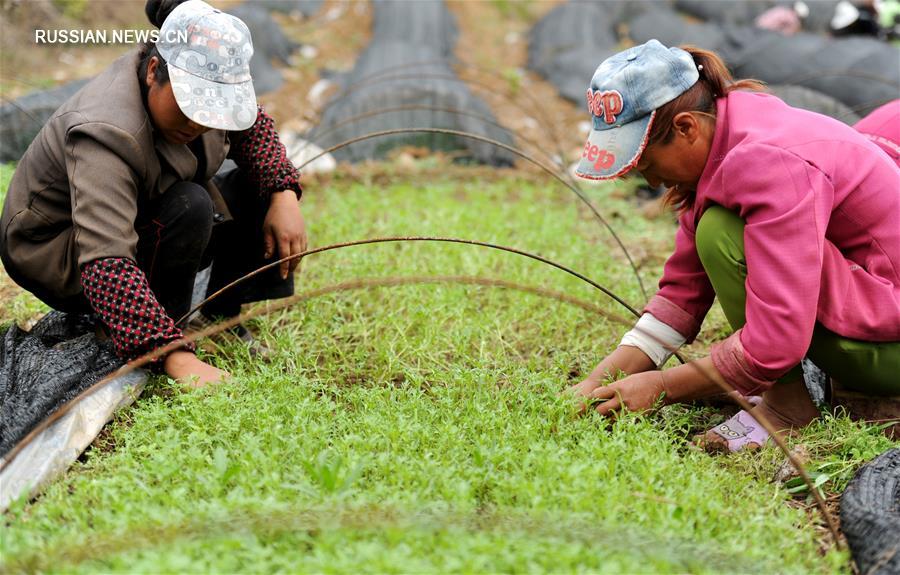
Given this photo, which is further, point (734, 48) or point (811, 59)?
point (734, 48)

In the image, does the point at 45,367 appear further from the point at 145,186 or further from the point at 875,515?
the point at 875,515

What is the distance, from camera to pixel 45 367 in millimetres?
2068

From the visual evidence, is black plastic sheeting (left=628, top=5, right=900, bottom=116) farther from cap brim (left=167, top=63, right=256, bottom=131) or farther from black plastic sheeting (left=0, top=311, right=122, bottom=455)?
black plastic sheeting (left=0, top=311, right=122, bottom=455)

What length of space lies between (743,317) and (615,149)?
1.89 ft

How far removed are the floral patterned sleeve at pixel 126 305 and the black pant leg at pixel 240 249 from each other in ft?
1.94

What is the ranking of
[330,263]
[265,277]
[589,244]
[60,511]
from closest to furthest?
[60,511]
[265,277]
[330,263]
[589,244]

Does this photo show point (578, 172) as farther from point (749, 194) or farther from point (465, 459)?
point (465, 459)

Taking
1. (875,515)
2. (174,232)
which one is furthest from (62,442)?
(875,515)

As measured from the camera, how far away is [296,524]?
1501 mm

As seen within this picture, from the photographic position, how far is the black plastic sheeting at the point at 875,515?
61.2 inches

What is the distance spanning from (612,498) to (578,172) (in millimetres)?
813

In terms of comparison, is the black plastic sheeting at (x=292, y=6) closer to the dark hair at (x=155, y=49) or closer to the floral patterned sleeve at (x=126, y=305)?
the dark hair at (x=155, y=49)

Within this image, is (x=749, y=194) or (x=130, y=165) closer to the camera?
(x=749, y=194)

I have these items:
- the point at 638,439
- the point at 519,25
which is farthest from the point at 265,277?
the point at 519,25
